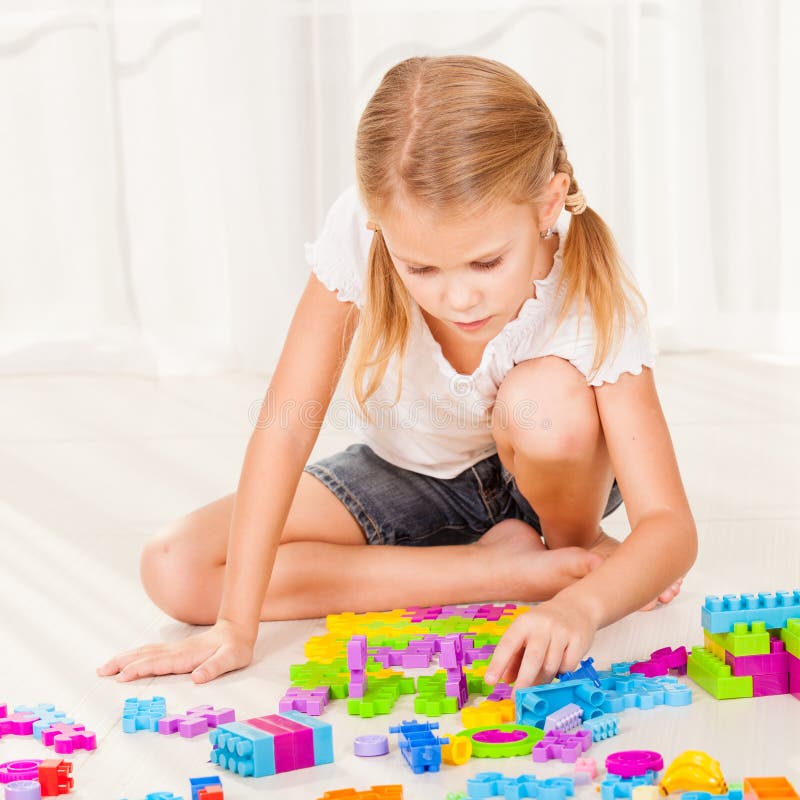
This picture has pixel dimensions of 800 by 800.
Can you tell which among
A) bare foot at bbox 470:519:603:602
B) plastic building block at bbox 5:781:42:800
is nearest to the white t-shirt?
bare foot at bbox 470:519:603:602

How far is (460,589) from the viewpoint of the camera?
52.7 inches

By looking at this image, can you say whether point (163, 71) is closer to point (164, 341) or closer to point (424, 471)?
point (164, 341)

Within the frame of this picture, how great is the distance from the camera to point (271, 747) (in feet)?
3.07

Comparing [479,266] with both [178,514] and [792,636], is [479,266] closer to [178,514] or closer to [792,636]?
[792,636]

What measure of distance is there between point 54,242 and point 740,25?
162 centimetres

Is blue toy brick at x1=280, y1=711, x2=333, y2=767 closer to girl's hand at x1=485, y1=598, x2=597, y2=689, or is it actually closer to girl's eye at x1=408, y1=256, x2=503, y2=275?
girl's hand at x1=485, y1=598, x2=597, y2=689

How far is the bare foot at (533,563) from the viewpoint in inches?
51.6

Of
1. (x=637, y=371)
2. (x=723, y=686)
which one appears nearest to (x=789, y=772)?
(x=723, y=686)

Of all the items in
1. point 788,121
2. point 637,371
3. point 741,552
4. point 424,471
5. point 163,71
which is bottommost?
point 741,552

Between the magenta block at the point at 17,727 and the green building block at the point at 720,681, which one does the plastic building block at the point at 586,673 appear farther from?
the magenta block at the point at 17,727

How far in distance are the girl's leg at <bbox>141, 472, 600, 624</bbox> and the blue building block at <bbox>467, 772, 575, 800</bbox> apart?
0.44m

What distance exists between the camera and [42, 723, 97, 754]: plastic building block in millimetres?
994

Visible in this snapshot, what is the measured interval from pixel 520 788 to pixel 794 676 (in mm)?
302

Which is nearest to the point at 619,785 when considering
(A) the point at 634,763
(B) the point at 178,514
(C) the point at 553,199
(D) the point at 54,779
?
(A) the point at 634,763
